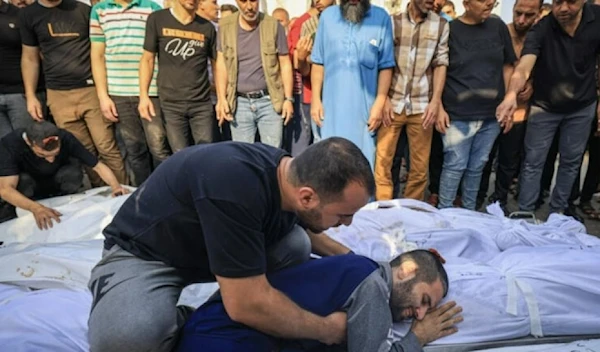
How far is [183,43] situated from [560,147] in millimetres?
3128

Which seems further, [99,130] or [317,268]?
[99,130]

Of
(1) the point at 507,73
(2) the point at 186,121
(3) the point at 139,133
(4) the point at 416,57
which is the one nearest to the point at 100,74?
(3) the point at 139,133

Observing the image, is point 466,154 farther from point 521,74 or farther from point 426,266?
point 426,266

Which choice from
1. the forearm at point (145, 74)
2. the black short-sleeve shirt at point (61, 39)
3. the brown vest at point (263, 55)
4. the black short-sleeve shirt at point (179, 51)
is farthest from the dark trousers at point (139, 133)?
the brown vest at point (263, 55)

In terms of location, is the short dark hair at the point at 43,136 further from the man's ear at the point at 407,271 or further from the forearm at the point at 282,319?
the man's ear at the point at 407,271

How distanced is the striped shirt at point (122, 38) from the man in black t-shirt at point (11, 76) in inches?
30.5

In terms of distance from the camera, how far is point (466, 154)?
3.49 meters

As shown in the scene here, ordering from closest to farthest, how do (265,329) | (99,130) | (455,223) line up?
(265,329)
(455,223)
(99,130)

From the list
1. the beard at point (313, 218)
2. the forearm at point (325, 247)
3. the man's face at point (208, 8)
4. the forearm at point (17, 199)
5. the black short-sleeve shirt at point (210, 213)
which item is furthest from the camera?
the man's face at point (208, 8)

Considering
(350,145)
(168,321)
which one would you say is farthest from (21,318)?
(350,145)

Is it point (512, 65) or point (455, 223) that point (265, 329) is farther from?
point (512, 65)

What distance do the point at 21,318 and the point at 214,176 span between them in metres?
1.11

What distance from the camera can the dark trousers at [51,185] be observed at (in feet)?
11.1

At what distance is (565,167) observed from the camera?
3.50 metres
